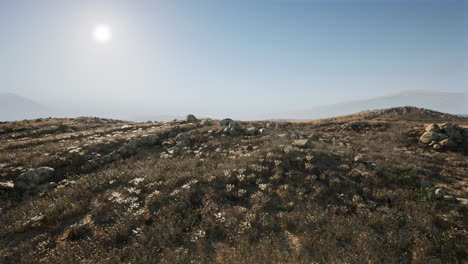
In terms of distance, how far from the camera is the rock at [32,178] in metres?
10.7

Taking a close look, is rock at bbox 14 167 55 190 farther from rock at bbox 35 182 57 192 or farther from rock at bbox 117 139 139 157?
rock at bbox 117 139 139 157

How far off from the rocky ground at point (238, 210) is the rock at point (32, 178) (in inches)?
2.8

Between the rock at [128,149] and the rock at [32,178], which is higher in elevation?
the rock at [128,149]

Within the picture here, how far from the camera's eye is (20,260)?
5977mm

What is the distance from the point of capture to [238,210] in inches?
303

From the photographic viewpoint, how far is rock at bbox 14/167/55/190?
10.7 m

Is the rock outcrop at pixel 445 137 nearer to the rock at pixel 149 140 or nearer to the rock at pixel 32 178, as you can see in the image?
the rock at pixel 149 140

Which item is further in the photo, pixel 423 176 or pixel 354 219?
pixel 423 176

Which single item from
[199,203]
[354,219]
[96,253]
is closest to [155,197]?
[199,203]

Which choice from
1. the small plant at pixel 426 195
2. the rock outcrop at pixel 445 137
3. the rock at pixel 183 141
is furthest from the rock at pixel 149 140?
the rock outcrop at pixel 445 137

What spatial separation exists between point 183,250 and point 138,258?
4.58ft

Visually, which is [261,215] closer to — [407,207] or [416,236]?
[416,236]

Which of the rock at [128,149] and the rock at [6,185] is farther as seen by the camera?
the rock at [128,149]

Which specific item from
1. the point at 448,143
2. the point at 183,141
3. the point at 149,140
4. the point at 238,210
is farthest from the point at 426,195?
the point at 149,140
